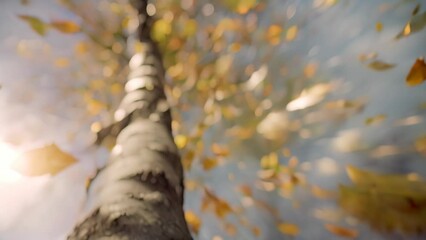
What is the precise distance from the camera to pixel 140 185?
3.14 feet

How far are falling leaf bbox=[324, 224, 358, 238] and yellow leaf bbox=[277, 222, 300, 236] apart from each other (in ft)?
1.76

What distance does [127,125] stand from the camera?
56.8 inches

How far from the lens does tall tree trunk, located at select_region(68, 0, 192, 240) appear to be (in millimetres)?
805

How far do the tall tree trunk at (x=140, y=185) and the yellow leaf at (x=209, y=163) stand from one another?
2.31 meters

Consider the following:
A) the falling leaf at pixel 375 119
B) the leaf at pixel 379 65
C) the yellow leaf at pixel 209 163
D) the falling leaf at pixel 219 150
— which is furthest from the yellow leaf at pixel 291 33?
the falling leaf at pixel 375 119

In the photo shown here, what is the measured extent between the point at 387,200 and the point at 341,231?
1.82m

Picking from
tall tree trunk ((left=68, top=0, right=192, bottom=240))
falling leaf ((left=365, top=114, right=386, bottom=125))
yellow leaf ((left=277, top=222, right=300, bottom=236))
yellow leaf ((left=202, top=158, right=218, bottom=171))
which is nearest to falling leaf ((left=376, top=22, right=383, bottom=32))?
falling leaf ((left=365, top=114, right=386, bottom=125))

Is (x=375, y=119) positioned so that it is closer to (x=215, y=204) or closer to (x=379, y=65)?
(x=379, y=65)

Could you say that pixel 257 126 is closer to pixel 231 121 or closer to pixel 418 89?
pixel 231 121

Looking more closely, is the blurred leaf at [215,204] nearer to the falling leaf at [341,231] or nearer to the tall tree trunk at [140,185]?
the falling leaf at [341,231]

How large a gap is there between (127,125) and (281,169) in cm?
337

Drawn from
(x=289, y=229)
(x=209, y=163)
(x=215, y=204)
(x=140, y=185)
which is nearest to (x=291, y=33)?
(x=209, y=163)

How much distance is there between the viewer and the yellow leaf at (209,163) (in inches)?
154

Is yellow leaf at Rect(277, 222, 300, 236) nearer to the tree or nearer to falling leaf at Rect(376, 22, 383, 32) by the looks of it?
the tree
